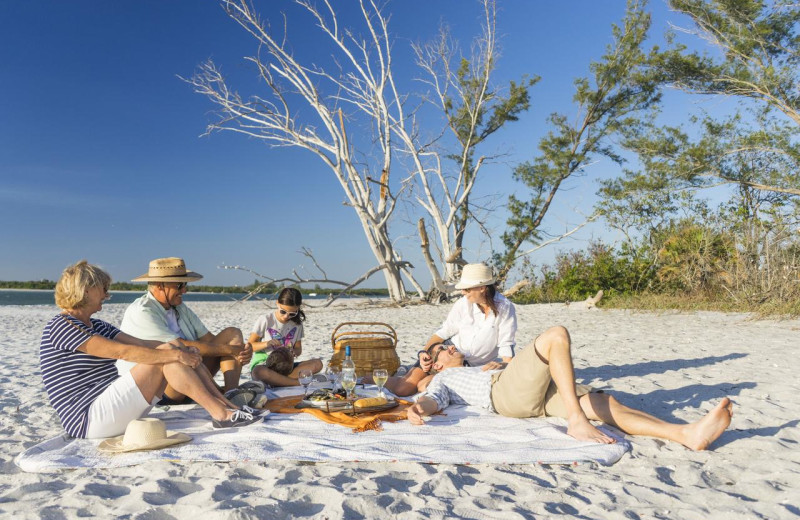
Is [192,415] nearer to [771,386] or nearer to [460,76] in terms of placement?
[771,386]

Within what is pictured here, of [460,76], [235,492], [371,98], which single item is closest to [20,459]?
[235,492]

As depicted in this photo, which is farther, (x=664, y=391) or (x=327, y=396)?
(x=664, y=391)

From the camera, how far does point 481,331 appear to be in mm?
4617

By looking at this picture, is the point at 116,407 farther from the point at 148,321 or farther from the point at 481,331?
the point at 481,331

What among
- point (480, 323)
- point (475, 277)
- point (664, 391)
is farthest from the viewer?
point (664, 391)

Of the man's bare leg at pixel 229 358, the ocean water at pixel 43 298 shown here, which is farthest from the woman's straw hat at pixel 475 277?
the ocean water at pixel 43 298

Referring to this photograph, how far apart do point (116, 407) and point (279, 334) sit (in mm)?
1982

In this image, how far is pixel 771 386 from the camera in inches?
194

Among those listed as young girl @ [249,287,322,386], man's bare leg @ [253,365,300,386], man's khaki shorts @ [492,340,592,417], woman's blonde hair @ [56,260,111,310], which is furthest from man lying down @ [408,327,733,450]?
woman's blonde hair @ [56,260,111,310]

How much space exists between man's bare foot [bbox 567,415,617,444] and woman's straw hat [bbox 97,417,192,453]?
2346 mm

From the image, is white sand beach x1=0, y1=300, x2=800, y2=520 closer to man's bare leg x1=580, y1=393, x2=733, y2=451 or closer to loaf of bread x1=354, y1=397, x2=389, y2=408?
man's bare leg x1=580, y1=393, x2=733, y2=451

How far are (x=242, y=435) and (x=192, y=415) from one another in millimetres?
825

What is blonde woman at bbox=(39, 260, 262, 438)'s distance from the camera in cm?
314

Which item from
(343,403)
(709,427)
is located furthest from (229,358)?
(709,427)
